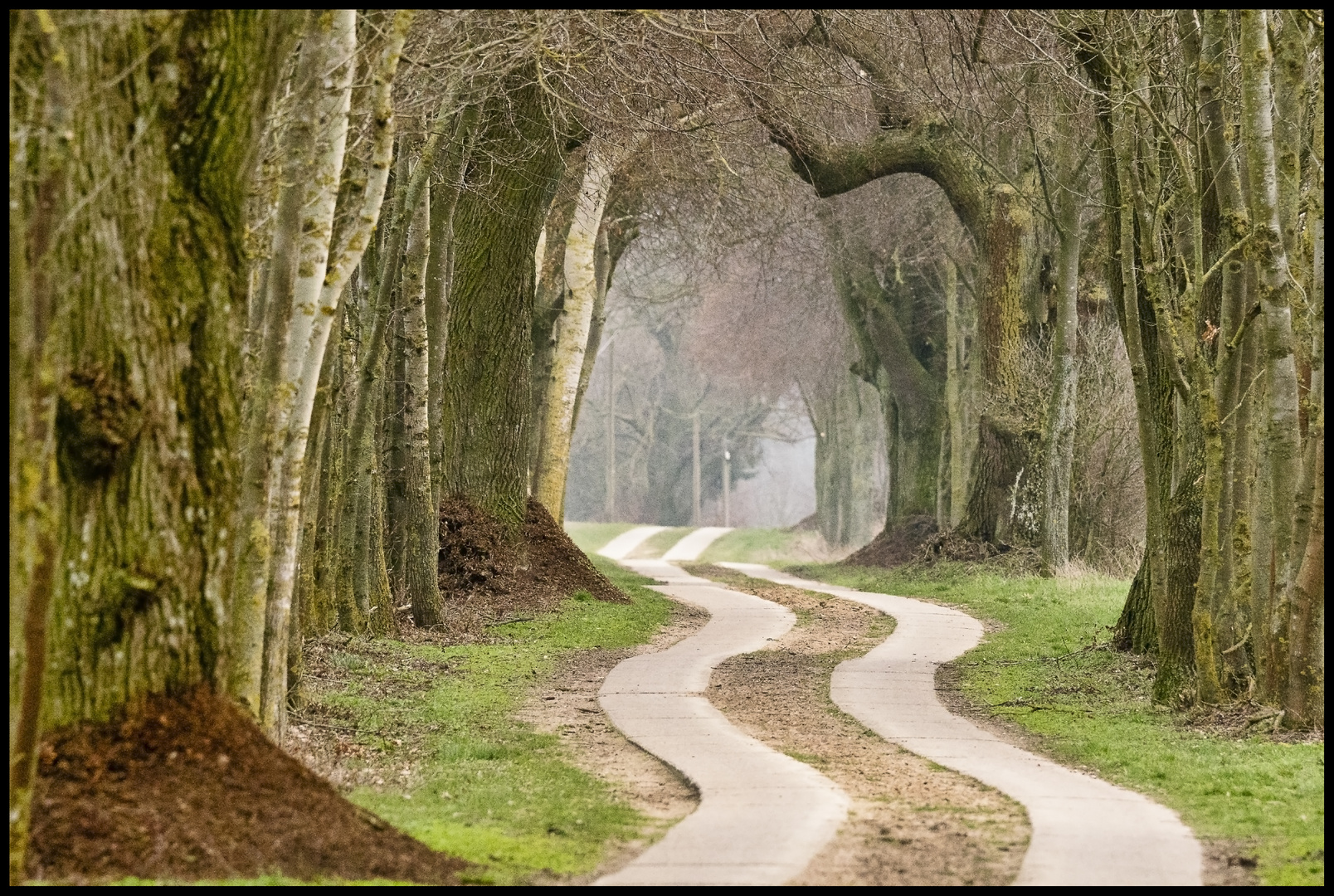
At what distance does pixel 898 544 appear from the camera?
1121 inches

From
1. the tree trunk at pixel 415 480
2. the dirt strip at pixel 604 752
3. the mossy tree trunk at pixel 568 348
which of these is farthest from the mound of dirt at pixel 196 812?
the mossy tree trunk at pixel 568 348

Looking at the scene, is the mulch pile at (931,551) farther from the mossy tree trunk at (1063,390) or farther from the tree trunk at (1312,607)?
the tree trunk at (1312,607)

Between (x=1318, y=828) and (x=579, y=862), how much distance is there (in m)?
3.35

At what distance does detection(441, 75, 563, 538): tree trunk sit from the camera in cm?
1748

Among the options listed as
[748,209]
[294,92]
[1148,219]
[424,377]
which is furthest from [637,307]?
[294,92]

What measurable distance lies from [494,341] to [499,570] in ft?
8.91

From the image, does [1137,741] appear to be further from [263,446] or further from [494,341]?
[494,341]

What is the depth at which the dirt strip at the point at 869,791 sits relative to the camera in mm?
5906

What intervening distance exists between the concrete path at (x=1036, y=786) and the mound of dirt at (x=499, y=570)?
4475mm

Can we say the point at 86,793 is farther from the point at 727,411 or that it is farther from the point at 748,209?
the point at 727,411

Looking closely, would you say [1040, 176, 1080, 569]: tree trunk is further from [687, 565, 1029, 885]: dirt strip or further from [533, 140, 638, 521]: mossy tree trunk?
[687, 565, 1029, 885]: dirt strip

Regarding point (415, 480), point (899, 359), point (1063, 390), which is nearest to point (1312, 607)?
point (415, 480)

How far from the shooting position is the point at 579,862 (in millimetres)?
6098

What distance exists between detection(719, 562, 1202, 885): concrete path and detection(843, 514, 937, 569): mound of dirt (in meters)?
12.6
